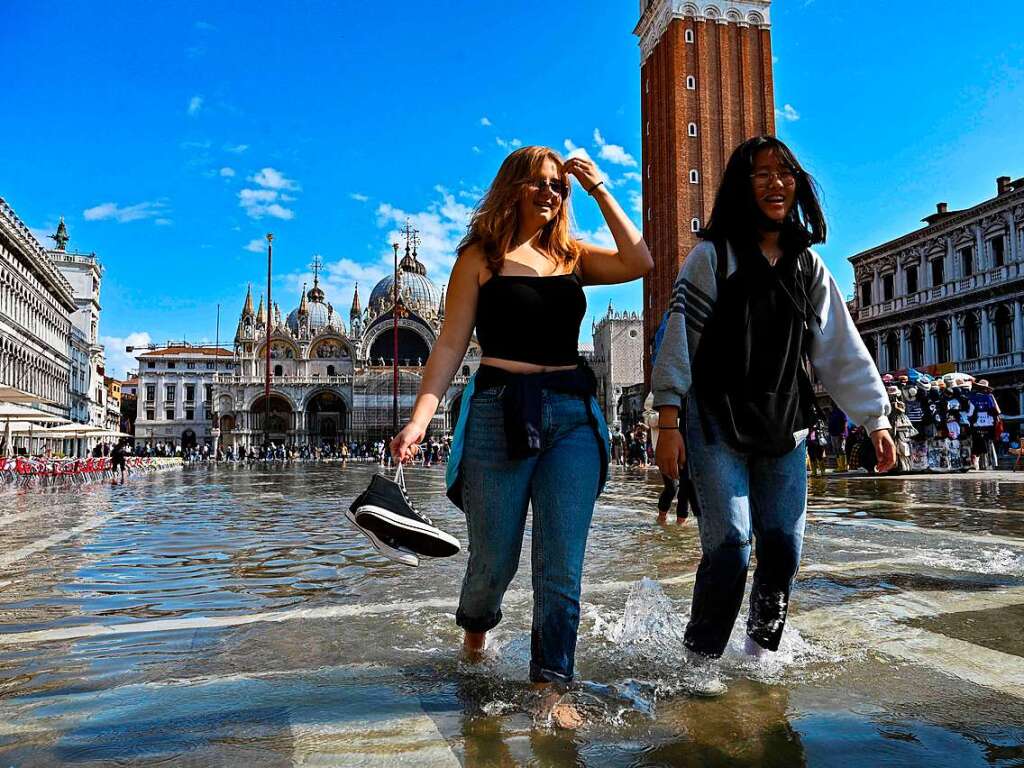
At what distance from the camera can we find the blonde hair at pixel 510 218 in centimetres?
250

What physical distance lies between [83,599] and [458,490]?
8.30 ft

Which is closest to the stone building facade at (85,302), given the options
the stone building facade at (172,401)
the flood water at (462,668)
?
the stone building facade at (172,401)

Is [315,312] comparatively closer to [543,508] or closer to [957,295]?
[957,295]

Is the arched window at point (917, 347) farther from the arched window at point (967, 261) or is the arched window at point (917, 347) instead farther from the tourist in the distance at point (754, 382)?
the tourist in the distance at point (754, 382)

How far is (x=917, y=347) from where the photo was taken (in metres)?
33.2

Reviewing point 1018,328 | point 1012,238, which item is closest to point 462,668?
point 1018,328

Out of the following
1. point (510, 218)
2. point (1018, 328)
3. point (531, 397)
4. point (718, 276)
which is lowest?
point (531, 397)

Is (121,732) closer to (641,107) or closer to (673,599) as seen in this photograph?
(673,599)

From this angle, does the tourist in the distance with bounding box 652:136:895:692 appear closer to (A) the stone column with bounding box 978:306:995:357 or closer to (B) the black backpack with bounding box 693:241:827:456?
(B) the black backpack with bounding box 693:241:827:456

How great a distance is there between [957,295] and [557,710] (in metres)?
33.3

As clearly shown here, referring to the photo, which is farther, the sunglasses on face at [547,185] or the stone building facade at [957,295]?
the stone building facade at [957,295]

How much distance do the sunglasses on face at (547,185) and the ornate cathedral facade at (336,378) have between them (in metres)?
61.7

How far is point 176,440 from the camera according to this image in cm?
8319

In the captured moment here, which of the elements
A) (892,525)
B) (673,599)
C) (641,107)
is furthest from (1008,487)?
(641,107)
